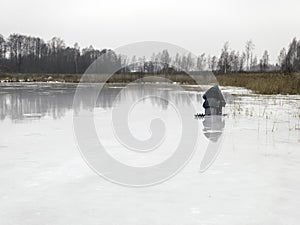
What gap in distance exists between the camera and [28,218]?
269 centimetres

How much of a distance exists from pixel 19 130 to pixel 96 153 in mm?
2568

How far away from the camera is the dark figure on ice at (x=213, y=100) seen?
9188mm

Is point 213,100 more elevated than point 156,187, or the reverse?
point 213,100

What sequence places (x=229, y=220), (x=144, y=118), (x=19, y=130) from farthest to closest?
(x=144, y=118)
(x=19, y=130)
(x=229, y=220)

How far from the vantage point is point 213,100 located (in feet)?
30.7

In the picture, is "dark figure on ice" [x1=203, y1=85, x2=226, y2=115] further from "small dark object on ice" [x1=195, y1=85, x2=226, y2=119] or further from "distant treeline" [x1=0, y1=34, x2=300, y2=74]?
"distant treeline" [x1=0, y1=34, x2=300, y2=74]

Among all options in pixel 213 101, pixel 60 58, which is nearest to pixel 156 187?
pixel 213 101

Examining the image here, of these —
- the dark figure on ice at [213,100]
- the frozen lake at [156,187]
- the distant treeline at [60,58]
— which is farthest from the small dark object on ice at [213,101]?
the distant treeline at [60,58]

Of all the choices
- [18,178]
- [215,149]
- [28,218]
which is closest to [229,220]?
[28,218]

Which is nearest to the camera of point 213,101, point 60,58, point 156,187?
point 156,187

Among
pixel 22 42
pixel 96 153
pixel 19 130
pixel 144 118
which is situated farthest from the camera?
pixel 22 42

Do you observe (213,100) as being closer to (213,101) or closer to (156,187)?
(213,101)

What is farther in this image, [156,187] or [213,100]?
[213,100]

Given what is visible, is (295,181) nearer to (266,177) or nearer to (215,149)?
A: (266,177)
